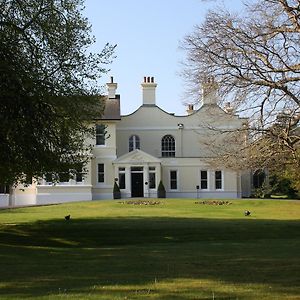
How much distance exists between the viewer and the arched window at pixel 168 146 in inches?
2245

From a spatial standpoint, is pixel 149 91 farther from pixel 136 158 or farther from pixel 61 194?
pixel 61 194

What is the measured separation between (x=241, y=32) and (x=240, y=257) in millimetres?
8225

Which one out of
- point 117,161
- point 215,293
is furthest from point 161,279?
point 117,161

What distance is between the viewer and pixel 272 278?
34.9 ft

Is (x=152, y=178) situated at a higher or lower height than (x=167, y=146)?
lower

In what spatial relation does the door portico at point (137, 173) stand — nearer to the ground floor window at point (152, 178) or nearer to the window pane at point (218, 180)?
the ground floor window at point (152, 178)

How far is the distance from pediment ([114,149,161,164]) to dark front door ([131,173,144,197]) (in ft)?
5.00

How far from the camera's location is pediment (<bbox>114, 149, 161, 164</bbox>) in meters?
52.6

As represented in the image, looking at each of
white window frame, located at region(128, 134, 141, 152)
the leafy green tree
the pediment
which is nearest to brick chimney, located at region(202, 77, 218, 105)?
the leafy green tree

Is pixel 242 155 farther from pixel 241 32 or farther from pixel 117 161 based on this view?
pixel 117 161

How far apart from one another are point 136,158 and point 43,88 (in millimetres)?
33455

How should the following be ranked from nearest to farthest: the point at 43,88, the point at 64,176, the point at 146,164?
the point at 43,88 → the point at 64,176 → the point at 146,164

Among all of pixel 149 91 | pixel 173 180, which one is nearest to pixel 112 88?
pixel 149 91

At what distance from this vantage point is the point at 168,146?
57.1m
